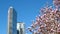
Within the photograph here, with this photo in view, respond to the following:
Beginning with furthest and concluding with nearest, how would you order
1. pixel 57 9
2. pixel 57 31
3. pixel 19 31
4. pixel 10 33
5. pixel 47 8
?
pixel 19 31 → pixel 10 33 → pixel 47 8 → pixel 57 9 → pixel 57 31

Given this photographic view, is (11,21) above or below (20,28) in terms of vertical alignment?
above

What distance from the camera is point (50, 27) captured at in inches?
265

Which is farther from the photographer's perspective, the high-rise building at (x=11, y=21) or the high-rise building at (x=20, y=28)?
the high-rise building at (x=20, y=28)

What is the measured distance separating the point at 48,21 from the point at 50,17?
0.16 meters

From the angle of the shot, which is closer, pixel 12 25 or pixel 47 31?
pixel 47 31

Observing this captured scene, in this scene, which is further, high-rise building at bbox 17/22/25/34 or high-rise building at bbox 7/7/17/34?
high-rise building at bbox 17/22/25/34

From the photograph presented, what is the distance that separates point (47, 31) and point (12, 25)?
71398mm

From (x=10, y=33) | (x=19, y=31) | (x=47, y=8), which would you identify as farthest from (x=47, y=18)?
(x=19, y=31)

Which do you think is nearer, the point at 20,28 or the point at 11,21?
the point at 11,21

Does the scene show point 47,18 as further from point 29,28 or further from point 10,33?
point 10,33

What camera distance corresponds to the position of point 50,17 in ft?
22.1

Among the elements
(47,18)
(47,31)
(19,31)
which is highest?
(47,18)

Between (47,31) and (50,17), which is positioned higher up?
(50,17)

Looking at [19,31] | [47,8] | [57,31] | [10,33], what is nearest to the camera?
[57,31]
